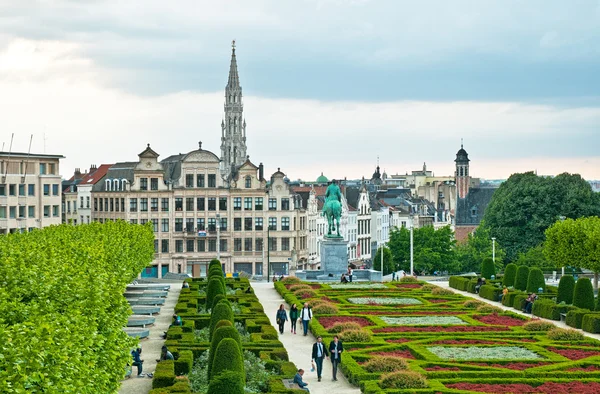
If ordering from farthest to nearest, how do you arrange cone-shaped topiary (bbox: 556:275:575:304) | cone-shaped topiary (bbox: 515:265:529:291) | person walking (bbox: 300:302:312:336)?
cone-shaped topiary (bbox: 515:265:529:291) → cone-shaped topiary (bbox: 556:275:575:304) → person walking (bbox: 300:302:312:336)

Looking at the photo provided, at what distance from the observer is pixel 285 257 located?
114m

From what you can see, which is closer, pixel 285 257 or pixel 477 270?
pixel 477 270

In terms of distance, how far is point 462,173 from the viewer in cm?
17725

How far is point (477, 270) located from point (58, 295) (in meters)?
79.3

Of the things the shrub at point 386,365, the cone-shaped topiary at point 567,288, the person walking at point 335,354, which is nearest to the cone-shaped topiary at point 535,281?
the cone-shaped topiary at point 567,288

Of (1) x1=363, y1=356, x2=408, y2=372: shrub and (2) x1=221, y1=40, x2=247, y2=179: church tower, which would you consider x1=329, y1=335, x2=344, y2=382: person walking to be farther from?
(2) x1=221, y1=40, x2=247, y2=179: church tower

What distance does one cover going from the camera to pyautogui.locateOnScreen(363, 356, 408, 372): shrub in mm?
37312

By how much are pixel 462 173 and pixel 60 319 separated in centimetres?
15599

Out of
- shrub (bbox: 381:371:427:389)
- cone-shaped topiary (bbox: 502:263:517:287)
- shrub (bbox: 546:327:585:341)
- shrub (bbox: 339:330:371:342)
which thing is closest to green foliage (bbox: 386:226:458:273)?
cone-shaped topiary (bbox: 502:263:517:287)

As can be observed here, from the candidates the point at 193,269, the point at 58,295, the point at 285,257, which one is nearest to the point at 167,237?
the point at 193,269

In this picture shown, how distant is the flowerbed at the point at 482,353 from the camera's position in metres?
40.9

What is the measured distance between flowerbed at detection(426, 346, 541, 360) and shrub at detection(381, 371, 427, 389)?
19.5 ft

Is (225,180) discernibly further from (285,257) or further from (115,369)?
(115,369)

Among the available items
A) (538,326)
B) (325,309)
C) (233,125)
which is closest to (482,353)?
(538,326)
